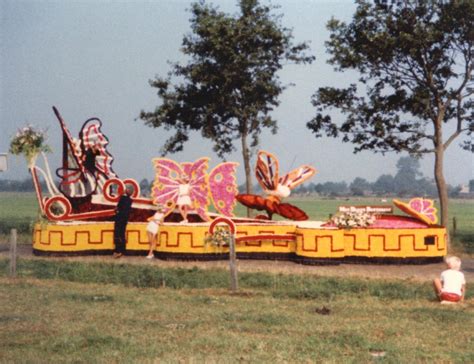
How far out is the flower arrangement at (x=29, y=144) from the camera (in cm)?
2355

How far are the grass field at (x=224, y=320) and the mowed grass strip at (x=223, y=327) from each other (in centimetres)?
2

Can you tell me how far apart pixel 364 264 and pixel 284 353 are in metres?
12.3

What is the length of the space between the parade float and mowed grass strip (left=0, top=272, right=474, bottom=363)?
20.4 feet

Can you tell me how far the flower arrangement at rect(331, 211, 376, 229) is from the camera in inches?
818

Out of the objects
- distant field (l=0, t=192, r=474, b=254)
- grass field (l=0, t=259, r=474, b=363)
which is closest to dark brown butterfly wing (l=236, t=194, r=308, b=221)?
distant field (l=0, t=192, r=474, b=254)

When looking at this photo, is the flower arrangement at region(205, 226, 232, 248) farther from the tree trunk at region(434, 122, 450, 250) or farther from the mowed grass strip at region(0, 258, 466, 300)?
the tree trunk at region(434, 122, 450, 250)

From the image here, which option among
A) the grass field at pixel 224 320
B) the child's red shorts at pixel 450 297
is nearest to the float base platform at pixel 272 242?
the grass field at pixel 224 320

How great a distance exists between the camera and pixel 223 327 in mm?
10594

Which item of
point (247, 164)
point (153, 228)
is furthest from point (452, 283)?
point (247, 164)

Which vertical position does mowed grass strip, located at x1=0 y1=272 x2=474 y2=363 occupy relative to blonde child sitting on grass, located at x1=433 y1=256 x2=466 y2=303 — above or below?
below

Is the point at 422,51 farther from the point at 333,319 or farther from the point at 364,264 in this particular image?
the point at 333,319

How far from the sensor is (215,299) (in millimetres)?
13805

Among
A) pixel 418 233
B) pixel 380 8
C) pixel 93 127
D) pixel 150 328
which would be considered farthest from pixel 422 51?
pixel 150 328

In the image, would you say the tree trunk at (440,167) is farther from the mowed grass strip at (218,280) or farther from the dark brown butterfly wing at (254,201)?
the mowed grass strip at (218,280)
